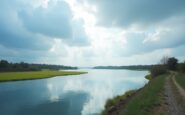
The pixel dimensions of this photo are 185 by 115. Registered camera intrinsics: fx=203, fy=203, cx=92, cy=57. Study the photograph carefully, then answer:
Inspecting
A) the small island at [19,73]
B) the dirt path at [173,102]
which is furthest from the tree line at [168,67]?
the dirt path at [173,102]

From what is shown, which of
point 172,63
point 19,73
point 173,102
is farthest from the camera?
point 19,73

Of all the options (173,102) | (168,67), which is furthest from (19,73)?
(173,102)

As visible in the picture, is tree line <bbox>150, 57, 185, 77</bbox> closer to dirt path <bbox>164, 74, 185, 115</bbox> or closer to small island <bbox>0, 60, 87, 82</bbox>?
small island <bbox>0, 60, 87, 82</bbox>

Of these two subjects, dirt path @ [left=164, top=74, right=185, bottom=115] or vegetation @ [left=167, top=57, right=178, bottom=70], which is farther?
vegetation @ [left=167, top=57, right=178, bottom=70]

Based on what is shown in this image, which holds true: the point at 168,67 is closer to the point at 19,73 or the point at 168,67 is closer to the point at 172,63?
the point at 172,63

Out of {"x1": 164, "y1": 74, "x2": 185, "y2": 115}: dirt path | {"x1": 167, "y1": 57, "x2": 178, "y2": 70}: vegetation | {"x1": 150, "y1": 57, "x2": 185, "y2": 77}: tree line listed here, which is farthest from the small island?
{"x1": 167, "y1": 57, "x2": 178, "y2": 70}: vegetation

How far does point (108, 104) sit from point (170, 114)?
9.33 meters

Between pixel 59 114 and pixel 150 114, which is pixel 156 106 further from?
pixel 59 114

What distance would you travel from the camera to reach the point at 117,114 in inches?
591

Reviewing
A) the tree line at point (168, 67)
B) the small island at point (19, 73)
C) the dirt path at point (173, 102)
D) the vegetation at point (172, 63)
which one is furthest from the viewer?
the vegetation at point (172, 63)

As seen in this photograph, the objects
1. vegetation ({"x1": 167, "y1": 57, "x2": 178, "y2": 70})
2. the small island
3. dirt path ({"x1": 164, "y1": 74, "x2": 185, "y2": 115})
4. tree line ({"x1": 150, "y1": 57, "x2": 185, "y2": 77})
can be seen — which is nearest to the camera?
dirt path ({"x1": 164, "y1": 74, "x2": 185, "y2": 115})

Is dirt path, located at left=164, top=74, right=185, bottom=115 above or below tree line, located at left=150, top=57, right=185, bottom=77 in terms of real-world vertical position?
below

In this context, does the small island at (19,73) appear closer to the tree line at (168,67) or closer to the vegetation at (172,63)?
the tree line at (168,67)

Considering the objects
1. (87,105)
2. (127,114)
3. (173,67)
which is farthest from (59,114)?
(173,67)
